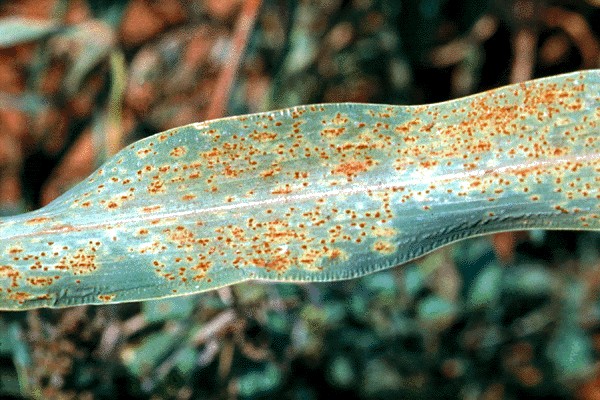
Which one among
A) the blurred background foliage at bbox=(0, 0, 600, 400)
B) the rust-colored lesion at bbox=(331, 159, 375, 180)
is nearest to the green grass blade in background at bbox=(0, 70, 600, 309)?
the rust-colored lesion at bbox=(331, 159, 375, 180)

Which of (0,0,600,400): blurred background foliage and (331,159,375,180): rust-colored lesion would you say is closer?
(331,159,375,180): rust-colored lesion

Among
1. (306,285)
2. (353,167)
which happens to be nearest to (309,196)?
(353,167)

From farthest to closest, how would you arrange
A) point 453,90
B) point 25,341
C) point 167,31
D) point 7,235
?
point 167,31 → point 453,90 → point 25,341 → point 7,235

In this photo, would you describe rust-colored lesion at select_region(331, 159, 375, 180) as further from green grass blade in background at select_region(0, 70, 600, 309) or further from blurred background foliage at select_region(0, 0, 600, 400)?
blurred background foliage at select_region(0, 0, 600, 400)

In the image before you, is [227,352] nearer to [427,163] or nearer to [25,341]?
[25,341]

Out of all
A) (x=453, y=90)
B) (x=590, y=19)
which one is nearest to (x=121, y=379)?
(x=453, y=90)

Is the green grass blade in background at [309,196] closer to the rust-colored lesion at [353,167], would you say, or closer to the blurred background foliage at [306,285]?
the rust-colored lesion at [353,167]
